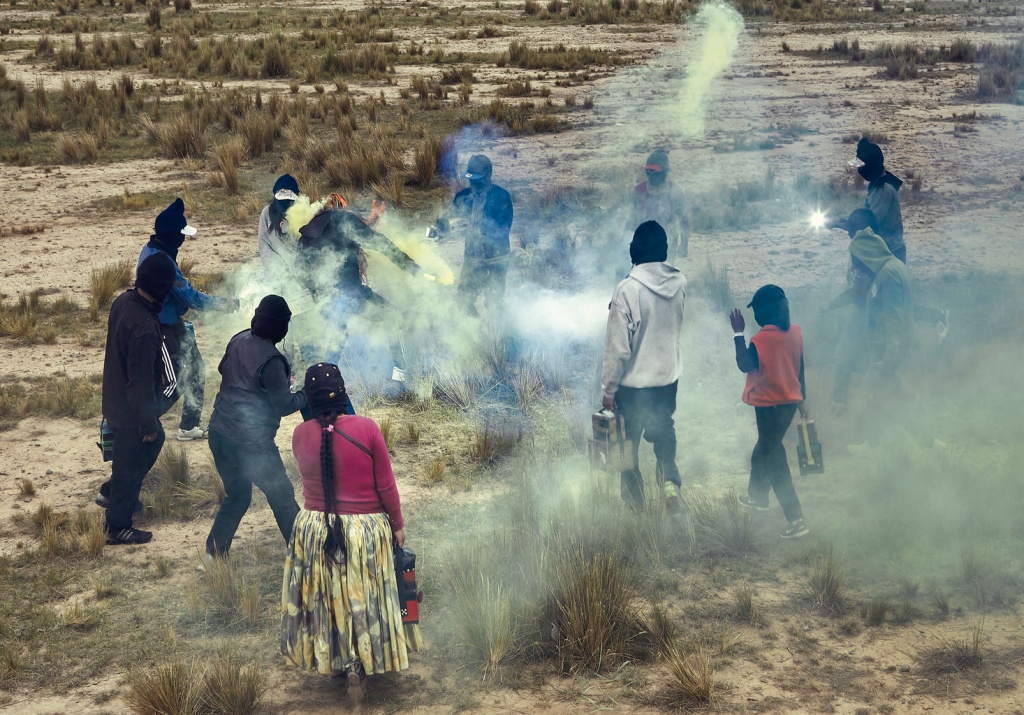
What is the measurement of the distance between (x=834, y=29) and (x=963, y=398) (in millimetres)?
25729

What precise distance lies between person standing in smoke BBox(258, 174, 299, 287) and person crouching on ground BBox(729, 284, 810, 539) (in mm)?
3352

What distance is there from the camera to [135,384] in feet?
19.6

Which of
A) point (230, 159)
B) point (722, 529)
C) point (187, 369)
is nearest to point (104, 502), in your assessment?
point (187, 369)

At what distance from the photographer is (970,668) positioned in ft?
16.2

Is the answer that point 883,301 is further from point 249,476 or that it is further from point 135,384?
point 135,384

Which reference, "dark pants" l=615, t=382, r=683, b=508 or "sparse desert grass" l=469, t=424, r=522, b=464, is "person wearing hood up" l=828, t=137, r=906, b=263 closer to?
"dark pants" l=615, t=382, r=683, b=508

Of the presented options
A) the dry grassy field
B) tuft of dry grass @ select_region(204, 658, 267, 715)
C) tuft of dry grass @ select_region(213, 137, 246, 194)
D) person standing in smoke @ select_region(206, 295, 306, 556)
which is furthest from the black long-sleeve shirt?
tuft of dry grass @ select_region(213, 137, 246, 194)

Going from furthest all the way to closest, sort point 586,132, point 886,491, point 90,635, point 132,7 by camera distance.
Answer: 1. point 132,7
2. point 586,132
3. point 886,491
4. point 90,635

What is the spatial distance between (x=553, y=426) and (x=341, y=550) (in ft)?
12.0

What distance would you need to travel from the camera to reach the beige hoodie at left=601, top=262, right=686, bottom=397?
230 inches

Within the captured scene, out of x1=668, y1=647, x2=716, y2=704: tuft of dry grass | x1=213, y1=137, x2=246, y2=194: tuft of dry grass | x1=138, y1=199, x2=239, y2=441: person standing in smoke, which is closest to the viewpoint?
x1=668, y1=647, x2=716, y2=704: tuft of dry grass

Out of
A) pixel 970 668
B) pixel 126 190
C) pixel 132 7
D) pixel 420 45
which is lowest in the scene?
pixel 970 668

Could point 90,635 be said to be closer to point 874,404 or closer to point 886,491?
point 886,491

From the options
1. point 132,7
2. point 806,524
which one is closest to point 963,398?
point 806,524
